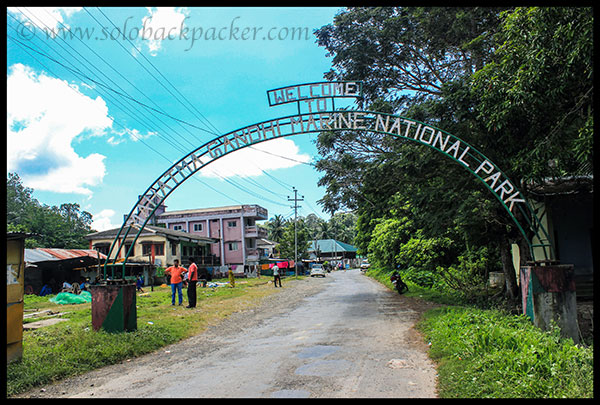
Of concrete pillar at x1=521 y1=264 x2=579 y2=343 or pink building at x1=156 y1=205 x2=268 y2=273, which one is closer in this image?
concrete pillar at x1=521 y1=264 x2=579 y2=343

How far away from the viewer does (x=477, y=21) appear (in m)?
13.1

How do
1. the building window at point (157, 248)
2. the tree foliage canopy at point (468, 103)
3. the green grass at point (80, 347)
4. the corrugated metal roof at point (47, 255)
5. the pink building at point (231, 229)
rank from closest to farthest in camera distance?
1. the green grass at point (80, 347)
2. the tree foliage canopy at point (468, 103)
3. the corrugated metal roof at point (47, 255)
4. the building window at point (157, 248)
5. the pink building at point (231, 229)

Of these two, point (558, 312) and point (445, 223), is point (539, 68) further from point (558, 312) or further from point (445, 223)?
point (445, 223)

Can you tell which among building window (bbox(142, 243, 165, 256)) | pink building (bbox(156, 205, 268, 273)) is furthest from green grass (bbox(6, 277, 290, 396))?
pink building (bbox(156, 205, 268, 273))

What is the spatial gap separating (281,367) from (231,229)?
44.7 meters

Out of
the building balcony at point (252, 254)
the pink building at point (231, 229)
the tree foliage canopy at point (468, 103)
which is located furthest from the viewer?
the building balcony at point (252, 254)

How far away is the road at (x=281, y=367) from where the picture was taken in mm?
5290

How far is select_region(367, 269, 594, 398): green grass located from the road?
13.3 inches

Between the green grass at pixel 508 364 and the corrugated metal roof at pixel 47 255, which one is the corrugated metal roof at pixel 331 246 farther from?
the green grass at pixel 508 364

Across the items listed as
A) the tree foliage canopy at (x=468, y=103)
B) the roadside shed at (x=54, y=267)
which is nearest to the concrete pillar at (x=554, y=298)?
the tree foliage canopy at (x=468, y=103)

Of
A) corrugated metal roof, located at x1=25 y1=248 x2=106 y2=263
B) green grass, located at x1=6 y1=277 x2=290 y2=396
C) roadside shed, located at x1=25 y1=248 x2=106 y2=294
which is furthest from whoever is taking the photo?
roadside shed, located at x1=25 y1=248 x2=106 y2=294

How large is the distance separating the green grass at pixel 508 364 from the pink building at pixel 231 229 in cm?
4310

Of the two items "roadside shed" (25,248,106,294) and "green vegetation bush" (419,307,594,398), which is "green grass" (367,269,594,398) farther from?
"roadside shed" (25,248,106,294)

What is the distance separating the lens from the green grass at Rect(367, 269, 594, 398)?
4.61 meters
